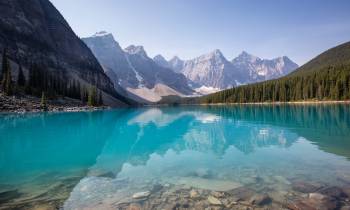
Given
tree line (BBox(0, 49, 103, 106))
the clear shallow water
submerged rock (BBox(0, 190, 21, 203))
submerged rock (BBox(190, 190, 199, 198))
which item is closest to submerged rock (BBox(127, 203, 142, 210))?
the clear shallow water

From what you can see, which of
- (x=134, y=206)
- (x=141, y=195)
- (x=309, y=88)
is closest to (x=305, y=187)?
(x=141, y=195)

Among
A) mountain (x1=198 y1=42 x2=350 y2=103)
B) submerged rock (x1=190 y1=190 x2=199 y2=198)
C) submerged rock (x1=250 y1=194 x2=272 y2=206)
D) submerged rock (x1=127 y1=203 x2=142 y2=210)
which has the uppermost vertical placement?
mountain (x1=198 y1=42 x2=350 y2=103)

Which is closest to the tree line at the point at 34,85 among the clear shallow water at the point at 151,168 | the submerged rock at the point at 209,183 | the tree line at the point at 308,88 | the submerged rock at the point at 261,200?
the clear shallow water at the point at 151,168

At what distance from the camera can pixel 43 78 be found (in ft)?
458

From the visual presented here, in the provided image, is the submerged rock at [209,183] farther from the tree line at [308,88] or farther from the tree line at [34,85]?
the tree line at [308,88]

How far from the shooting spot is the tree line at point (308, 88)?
438ft

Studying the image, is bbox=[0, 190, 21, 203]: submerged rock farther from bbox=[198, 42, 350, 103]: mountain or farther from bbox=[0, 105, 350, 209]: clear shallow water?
bbox=[198, 42, 350, 103]: mountain

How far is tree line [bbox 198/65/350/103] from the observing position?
13350 centimetres

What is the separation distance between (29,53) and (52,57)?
2521cm

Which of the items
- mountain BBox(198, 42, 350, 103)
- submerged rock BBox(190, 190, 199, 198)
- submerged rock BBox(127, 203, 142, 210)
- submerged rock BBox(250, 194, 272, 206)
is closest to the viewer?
submerged rock BBox(127, 203, 142, 210)

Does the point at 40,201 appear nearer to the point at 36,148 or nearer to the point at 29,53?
the point at 36,148

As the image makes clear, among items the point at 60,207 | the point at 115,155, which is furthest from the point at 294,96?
the point at 60,207

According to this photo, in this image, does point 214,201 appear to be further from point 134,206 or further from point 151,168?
point 151,168

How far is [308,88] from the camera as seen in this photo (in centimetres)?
15400
